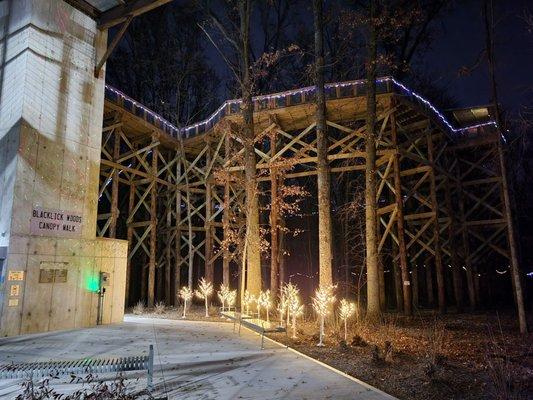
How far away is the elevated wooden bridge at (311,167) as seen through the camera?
1459 centimetres

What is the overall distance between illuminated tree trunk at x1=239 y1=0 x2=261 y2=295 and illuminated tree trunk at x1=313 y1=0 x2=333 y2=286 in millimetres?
2515

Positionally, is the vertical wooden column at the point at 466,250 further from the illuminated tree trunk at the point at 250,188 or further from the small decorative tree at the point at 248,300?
the small decorative tree at the point at 248,300

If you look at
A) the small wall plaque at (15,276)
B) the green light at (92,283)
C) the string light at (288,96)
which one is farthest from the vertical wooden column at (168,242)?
the small wall plaque at (15,276)

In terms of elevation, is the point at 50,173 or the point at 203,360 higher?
the point at 50,173

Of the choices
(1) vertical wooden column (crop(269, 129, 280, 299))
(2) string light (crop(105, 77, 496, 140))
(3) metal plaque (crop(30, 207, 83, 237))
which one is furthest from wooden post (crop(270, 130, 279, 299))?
(3) metal plaque (crop(30, 207, 83, 237))

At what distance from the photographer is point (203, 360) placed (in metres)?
6.23

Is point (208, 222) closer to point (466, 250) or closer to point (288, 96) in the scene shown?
point (288, 96)

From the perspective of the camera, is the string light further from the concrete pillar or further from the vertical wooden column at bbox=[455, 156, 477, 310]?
the concrete pillar

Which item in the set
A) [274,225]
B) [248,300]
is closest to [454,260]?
[274,225]

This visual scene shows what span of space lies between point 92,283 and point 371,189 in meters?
8.55

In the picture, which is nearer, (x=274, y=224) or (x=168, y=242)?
(x=274, y=224)

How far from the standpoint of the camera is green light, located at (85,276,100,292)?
10180 mm

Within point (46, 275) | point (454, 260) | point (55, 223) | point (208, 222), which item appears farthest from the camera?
point (208, 222)

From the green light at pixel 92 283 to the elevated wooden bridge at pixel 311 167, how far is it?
15.4ft
